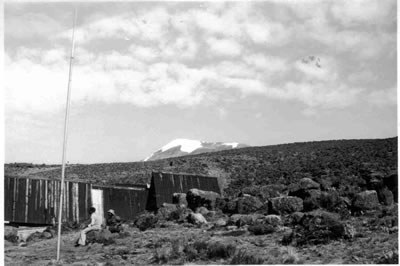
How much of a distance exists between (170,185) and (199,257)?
1349 cm

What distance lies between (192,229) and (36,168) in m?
42.1

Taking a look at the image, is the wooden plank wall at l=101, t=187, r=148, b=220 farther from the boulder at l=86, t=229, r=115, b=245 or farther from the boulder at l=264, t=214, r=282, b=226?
the boulder at l=264, t=214, r=282, b=226

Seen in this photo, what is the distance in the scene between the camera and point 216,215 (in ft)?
59.2

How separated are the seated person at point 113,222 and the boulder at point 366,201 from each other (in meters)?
7.65

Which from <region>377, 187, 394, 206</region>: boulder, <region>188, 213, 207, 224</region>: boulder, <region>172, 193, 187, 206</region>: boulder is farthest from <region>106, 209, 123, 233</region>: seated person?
<region>377, 187, 394, 206</region>: boulder

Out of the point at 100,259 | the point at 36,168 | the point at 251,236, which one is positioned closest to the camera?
the point at 100,259

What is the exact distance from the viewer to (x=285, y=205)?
16594mm

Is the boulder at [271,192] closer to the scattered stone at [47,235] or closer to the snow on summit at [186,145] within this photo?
the scattered stone at [47,235]

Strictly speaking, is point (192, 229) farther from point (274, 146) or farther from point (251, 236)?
point (274, 146)

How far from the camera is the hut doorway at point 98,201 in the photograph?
20719 mm

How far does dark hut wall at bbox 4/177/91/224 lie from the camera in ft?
60.8

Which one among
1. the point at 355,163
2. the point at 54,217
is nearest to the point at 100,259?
the point at 54,217

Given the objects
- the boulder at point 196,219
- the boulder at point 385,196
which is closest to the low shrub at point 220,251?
the boulder at point 196,219

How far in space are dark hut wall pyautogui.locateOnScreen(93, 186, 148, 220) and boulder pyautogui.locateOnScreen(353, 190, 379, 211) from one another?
995 cm
